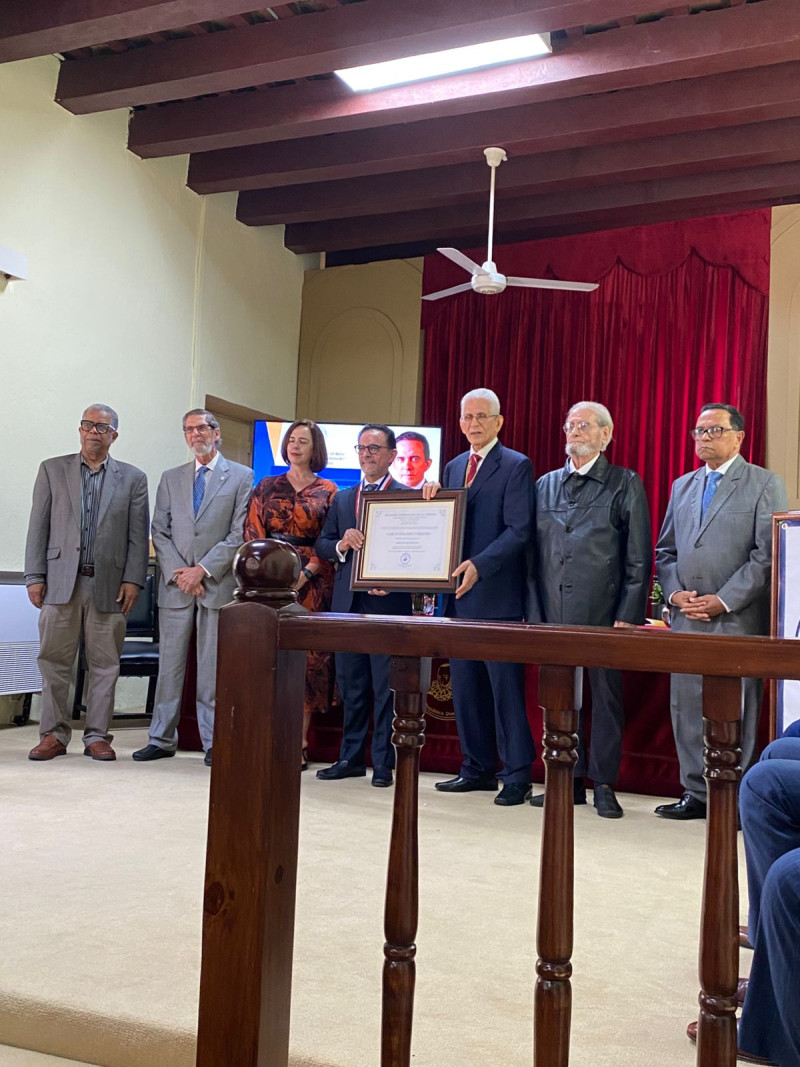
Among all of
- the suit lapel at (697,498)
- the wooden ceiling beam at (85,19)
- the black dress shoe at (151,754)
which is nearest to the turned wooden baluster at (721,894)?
the suit lapel at (697,498)

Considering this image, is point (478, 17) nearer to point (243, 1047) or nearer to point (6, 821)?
point (6, 821)

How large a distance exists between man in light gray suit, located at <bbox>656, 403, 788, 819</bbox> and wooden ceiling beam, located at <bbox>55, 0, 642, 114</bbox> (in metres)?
2.07

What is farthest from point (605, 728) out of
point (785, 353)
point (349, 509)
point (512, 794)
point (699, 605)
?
point (785, 353)

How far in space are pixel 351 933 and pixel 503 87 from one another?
4.34 metres

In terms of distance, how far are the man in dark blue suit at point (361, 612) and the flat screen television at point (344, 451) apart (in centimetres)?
292

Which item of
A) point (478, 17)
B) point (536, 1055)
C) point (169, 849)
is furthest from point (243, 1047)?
point (478, 17)

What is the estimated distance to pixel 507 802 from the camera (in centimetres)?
332

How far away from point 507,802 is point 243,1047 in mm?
2274

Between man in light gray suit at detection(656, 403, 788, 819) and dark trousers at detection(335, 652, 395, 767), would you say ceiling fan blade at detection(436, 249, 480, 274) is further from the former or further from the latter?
dark trousers at detection(335, 652, 395, 767)

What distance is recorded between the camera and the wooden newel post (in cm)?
114

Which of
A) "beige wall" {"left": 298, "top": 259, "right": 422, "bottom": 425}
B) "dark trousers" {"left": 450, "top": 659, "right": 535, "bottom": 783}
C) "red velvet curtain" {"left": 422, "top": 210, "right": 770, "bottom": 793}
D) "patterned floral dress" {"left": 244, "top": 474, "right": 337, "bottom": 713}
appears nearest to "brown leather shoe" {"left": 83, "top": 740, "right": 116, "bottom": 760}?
"patterned floral dress" {"left": 244, "top": 474, "right": 337, "bottom": 713}

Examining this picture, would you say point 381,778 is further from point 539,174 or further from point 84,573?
point 539,174

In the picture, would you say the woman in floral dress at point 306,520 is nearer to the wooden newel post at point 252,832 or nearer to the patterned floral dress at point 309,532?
the patterned floral dress at point 309,532

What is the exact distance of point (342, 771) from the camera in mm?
3693
